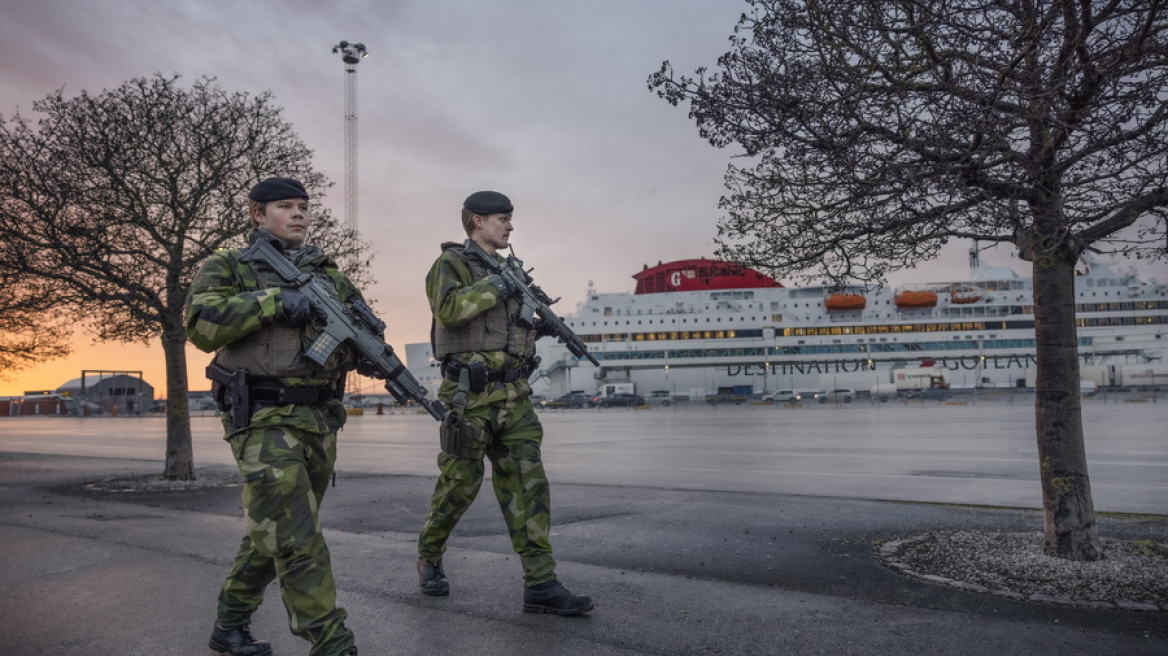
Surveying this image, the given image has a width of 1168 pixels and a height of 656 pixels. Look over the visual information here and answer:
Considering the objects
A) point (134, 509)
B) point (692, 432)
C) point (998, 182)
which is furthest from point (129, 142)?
point (692, 432)

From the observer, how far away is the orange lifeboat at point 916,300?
7469 cm

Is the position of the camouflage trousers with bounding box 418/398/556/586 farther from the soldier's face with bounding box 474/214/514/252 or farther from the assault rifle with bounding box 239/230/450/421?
the soldier's face with bounding box 474/214/514/252

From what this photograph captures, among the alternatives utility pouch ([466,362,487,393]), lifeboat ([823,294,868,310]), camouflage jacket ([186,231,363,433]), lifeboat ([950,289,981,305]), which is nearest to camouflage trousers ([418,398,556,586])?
utility pouch ([466,362,487,393])

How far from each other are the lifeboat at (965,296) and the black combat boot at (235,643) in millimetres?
81354

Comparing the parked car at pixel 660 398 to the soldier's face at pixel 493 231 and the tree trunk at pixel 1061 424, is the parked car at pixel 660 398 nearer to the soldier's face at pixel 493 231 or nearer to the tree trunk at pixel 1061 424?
the tree trunk at pixel 1061 424

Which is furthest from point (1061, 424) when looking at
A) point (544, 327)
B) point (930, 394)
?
point (930, 394)

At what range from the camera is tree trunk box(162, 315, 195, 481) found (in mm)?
11062

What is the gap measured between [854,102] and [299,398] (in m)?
3.61

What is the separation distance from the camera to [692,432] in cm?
2295

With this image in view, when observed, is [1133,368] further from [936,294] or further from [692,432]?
[692,432]

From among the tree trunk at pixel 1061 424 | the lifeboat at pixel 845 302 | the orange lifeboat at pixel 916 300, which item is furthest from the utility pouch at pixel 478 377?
the orange lifeboat at pixel 916 300

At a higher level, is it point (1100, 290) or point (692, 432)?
point (1100, 290)

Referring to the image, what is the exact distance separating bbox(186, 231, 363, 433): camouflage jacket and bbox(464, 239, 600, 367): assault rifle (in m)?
1.19

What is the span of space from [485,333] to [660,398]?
2412 inches
